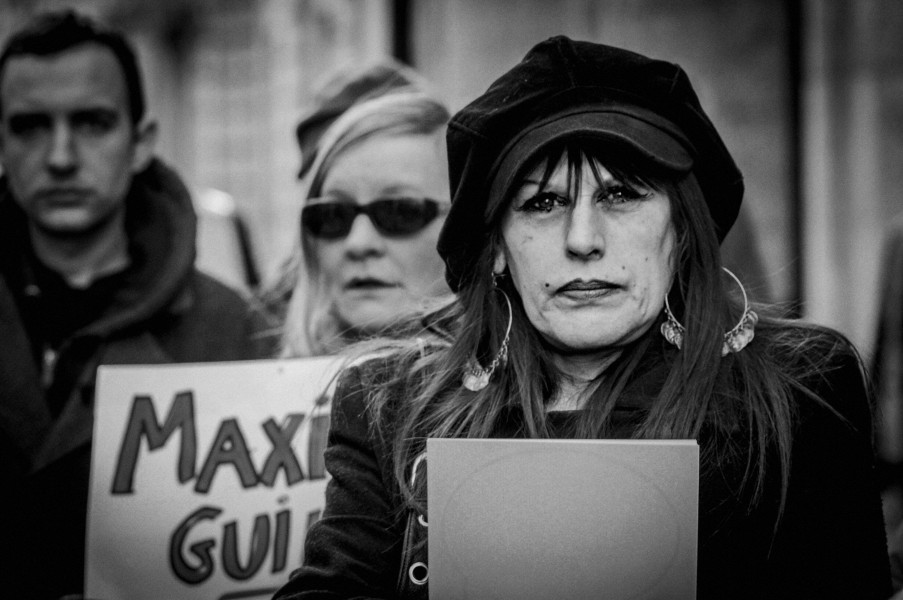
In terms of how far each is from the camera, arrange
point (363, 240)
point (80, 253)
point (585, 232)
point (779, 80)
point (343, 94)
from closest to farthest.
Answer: point (585, 232) → point (363, 240) → point (80, 253) → point (343, 94) → point (779, 80)

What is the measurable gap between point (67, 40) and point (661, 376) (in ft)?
8.43

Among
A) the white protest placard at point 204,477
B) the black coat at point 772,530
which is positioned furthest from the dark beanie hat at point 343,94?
the black coat at point 772,530

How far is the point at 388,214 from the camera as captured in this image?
10.7 ft

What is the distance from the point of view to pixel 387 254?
3264 millimetres

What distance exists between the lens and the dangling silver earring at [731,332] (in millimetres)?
2139

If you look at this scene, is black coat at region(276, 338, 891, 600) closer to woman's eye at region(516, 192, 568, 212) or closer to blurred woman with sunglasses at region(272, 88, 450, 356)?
woman's eye at region(516, 192, 568, 212)

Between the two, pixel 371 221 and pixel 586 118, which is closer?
pixel 586 118

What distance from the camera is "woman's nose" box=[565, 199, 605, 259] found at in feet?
6.71

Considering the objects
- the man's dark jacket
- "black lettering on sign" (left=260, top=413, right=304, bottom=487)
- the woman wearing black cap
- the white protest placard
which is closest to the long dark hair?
the woman wearing black cap

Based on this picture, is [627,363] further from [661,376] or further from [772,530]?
[772,530]

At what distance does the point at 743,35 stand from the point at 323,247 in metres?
3.92

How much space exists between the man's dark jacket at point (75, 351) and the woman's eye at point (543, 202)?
1701 millimetres

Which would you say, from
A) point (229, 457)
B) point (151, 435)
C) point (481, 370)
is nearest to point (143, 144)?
point (151, 435)

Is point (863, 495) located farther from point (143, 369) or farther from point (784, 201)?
point (784, 201)
